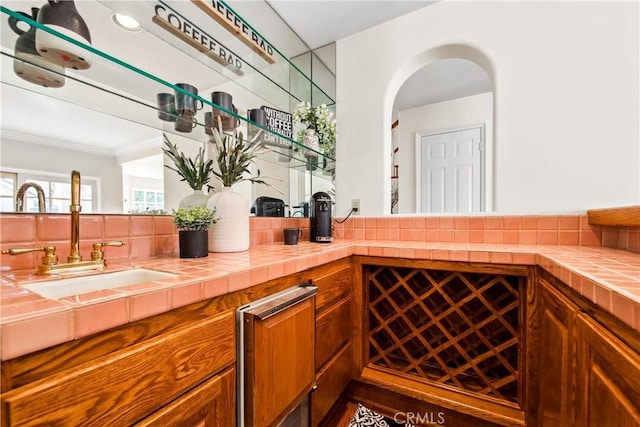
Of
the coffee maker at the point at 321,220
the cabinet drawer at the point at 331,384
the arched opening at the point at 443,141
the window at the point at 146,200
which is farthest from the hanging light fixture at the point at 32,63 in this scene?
the arched opening at the point at 443,141

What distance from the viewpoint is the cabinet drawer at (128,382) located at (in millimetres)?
384

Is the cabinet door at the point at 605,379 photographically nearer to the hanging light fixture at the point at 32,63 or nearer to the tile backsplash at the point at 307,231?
the tile backsplash at the point at 307,231

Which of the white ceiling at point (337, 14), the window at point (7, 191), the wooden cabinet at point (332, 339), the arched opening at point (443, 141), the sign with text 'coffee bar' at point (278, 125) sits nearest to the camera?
the window at point (7, 191)

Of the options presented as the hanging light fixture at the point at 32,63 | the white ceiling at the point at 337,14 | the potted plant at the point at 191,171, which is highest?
the white ceiling at the point at 337,14

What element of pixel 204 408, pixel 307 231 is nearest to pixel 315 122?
pixel 307 231

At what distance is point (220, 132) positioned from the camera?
1213mm

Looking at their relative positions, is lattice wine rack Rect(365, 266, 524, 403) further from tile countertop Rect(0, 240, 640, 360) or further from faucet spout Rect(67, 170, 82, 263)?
faucet spout Rect(67, 170, 82, 263)

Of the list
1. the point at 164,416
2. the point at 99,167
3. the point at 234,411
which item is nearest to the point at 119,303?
the point at 164,416

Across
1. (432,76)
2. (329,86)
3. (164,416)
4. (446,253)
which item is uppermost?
(432,76)

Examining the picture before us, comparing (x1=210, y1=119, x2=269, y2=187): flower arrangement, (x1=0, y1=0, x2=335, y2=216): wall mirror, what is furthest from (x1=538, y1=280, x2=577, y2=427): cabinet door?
(x1=0, y1=0, x2=335, y2=216): wall mirror

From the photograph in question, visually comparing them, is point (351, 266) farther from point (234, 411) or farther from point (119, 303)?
point (119, 303)

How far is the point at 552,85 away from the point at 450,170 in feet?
5.56

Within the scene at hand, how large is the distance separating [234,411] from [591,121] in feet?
6.53

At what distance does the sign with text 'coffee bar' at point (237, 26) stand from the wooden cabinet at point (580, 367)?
190 cm
